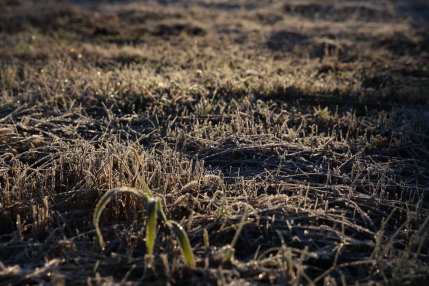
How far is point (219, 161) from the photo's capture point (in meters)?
3.24

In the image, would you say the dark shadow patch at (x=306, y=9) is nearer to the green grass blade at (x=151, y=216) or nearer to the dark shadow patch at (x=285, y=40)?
the dark shadow patch at (x=285, y=40)

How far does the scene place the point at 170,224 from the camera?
1.92 meters

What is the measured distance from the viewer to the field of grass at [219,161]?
2.06 metres

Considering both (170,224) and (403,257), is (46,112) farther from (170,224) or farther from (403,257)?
(403,257)

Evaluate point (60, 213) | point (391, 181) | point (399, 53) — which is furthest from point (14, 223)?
point (399, 53)

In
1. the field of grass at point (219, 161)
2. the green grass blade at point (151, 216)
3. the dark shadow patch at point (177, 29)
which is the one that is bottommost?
the field of grass at point (219, 161)

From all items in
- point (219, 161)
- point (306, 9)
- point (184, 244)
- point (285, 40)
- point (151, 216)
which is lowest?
point (219, 161)

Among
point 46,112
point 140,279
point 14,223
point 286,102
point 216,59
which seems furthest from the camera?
point 216,59

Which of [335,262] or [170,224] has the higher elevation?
[170,224]

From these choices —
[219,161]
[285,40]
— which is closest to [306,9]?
[285,40]

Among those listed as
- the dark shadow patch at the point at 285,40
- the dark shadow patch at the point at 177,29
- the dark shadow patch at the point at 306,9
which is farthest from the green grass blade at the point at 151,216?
the dark shadow patch at the point at 306,9

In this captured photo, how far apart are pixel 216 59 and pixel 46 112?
10.9 feet

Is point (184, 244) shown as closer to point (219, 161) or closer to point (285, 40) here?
point (219, 161)

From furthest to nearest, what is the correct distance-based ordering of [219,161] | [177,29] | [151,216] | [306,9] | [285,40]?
1. [306,9]
2. [177,29]
3. [285,40]
4. [219,161]
5. [151,216]
